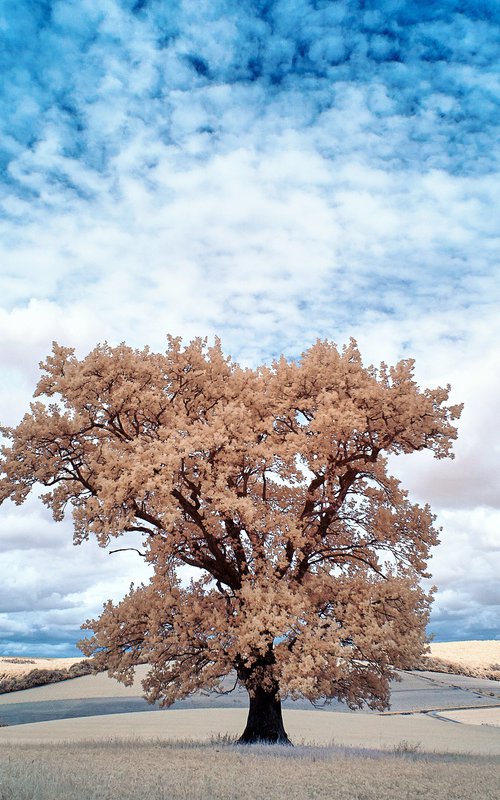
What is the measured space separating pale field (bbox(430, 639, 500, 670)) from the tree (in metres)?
44.8

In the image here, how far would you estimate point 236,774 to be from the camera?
44.7ft

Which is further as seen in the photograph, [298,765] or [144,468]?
[144,468]

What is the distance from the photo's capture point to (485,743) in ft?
95.0

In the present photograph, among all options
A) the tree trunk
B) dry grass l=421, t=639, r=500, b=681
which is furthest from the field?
dry grass l=421, t=639, r=500, b=681

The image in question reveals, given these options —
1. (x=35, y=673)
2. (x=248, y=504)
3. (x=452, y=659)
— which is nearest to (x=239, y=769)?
(x=248, y=504)

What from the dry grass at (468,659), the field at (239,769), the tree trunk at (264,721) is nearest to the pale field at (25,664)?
the field at (239,769)

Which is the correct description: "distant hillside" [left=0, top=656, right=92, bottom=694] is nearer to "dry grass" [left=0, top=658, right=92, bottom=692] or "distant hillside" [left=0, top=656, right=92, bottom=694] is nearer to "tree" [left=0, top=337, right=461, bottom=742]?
"dry grass" [left=0, top=658, right=92, bottom=692]

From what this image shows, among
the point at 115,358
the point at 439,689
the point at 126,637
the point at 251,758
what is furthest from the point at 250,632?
the point at 439,689

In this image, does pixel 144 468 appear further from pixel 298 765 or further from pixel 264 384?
pixel 298 765

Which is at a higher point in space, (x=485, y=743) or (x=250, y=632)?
(x=250, y=632)

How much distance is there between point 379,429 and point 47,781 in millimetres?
14379

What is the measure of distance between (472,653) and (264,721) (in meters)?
64.9

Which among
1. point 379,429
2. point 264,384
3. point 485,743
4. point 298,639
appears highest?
point 264,384

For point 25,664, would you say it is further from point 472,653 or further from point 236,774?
point 236,774
